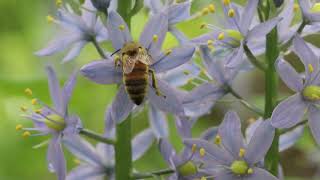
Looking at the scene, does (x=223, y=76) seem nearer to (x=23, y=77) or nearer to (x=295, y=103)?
(x=295, y=103)

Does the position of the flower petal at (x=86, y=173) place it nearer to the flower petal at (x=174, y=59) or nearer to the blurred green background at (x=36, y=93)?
the flower petal at (x=174, y=59)

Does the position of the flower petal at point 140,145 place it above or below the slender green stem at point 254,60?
below

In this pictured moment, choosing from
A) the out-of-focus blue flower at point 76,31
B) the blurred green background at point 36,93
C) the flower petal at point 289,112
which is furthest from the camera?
the blurred green background at point 36,93

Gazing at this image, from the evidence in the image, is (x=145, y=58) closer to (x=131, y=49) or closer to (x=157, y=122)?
(x=131, y=49)

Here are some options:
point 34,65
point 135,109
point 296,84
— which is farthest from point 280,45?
point 34,65

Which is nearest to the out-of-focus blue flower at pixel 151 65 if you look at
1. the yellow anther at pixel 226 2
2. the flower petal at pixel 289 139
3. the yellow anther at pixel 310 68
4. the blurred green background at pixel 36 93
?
the yellow anther at pixel 226 2

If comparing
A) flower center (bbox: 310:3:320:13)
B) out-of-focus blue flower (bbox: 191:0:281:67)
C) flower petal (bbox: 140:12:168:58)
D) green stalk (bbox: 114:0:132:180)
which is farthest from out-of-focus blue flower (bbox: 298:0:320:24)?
green stalk (bbox: 114:0:132:180)
